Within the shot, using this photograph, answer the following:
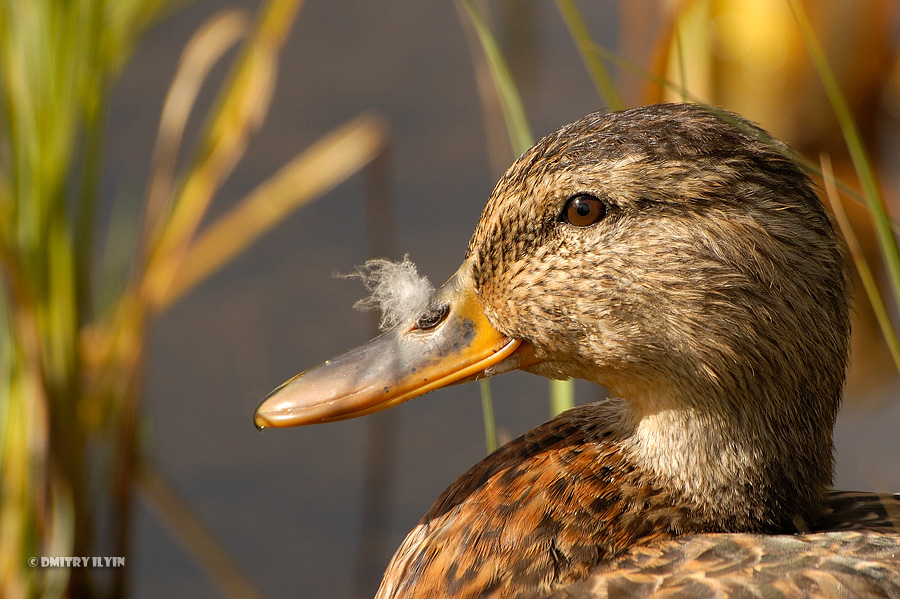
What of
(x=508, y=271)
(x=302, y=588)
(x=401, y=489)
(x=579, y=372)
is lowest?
(x=302, y=588)

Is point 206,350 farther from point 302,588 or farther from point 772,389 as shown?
point 772,389

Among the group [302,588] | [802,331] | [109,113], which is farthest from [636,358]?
[109,113]

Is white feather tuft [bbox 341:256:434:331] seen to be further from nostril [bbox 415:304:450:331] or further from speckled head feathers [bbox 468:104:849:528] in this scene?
speckled head feathers [bbox 468:104:849:528]

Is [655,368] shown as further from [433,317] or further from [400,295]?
[400,295]

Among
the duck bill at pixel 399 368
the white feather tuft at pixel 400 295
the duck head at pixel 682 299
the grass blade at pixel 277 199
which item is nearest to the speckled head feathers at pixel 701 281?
the duck head at pixel 682 299

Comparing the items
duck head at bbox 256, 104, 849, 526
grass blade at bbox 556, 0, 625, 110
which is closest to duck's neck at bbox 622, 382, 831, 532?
duck head at bbox 256, 104, 849, 526

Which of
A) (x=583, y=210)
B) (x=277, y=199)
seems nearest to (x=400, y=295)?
(x=583, y=210)

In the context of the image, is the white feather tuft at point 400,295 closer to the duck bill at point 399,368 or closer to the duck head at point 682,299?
the duck bill at point 399,368
